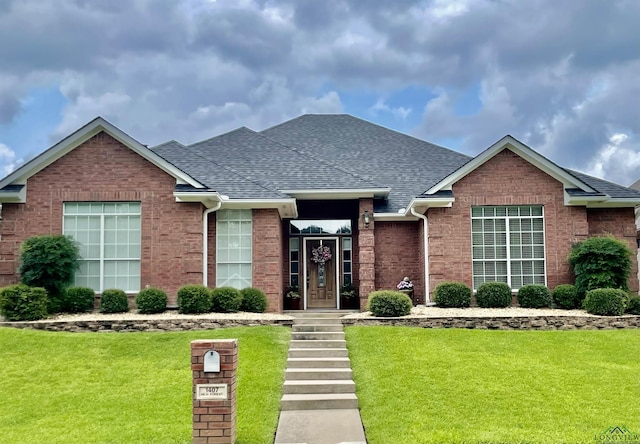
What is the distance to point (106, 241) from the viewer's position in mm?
15578

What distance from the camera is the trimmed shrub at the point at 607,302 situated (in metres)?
14.3

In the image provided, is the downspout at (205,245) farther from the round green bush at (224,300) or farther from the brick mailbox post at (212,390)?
the brick mailbox post at (212,390)

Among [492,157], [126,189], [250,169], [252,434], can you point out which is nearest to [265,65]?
[250,169]

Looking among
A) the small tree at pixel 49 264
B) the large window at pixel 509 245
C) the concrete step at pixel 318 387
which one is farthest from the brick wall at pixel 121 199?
the large window at pixel 509 245

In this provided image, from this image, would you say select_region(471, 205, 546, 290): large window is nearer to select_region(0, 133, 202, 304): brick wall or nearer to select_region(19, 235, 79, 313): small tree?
select_region(0, 133, 202, 304): brick wall

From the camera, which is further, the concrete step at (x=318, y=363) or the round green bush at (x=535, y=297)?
the round green bush at (x=535, y=297)

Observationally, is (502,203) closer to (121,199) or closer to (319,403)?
(319,403)

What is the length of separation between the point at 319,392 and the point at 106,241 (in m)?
8.31

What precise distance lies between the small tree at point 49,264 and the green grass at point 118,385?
194 centimetres

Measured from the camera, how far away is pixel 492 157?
16.6 m

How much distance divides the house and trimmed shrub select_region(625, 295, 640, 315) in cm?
180

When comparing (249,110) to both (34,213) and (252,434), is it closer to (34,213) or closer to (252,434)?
(34,213)

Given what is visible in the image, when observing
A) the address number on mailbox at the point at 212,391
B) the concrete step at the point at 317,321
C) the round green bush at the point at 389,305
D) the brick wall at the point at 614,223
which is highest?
the brick wall at the point at 614,223

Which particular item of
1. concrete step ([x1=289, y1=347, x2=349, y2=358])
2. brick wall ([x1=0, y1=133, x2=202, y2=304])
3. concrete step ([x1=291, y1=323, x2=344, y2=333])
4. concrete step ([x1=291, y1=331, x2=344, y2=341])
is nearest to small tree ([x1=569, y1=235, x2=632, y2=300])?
concrete step ([x1=291, y1=323, x2=344, y2=333])
